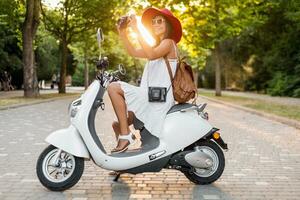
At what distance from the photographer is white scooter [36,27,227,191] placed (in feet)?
18.1

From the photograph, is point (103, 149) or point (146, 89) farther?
point (146, 89)

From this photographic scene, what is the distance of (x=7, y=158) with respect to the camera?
775 cm

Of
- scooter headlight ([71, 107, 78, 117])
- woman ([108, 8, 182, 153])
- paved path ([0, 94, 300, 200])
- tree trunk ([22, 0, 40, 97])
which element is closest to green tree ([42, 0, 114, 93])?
tree trunk ([22, 0, 40, 97])

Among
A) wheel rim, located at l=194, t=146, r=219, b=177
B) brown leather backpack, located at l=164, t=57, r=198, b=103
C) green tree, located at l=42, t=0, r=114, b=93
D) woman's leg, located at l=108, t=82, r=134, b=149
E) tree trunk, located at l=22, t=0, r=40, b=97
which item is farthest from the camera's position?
green tree, located at l=42, t=0, r=114, b=93

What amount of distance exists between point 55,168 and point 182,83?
5.25 feet

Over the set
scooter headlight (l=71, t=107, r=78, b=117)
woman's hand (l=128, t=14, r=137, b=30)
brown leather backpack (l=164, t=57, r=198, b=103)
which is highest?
woman's hand (l=128, t=14, r=137, b=30)

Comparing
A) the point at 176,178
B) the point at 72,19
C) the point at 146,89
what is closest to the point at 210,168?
the point at 176,178

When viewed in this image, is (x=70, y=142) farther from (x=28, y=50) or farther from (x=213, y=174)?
(x=28, y=50)

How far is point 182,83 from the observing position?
577 centimetres

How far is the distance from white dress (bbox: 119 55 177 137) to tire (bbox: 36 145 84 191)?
31.1 inches

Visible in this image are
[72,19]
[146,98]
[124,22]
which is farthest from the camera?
[72,19]

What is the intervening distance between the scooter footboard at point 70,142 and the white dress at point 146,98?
62cm

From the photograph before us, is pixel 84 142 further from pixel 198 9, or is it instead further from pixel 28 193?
pixel 198 9

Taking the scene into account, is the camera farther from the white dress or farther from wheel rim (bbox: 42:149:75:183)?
wheel rim (bbox: 42:149:75:183)
